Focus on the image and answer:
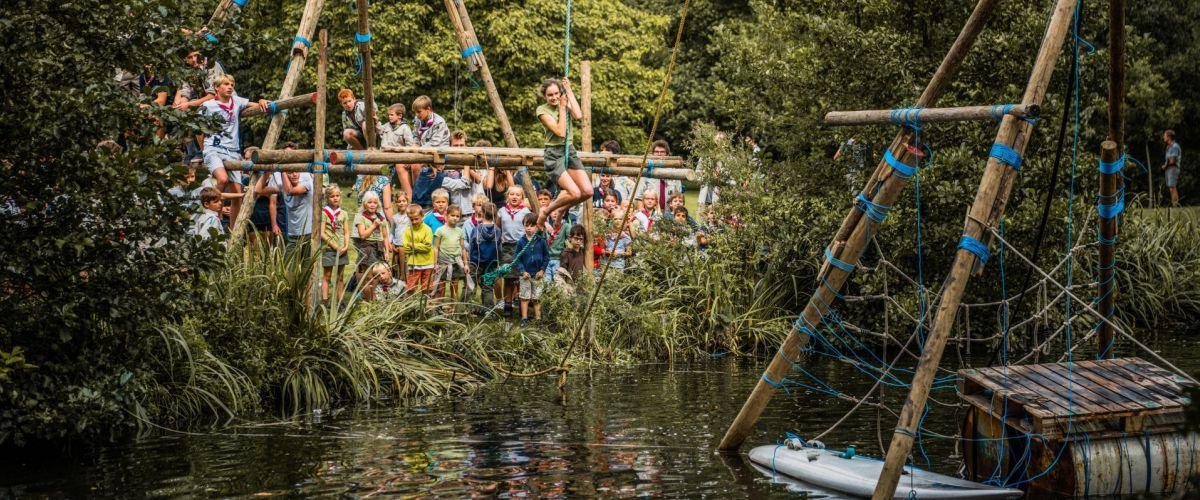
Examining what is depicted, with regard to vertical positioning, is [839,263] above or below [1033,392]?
above

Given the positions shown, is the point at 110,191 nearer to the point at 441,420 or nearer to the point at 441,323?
the point at 441,420

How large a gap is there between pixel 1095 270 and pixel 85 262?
40.0 feet

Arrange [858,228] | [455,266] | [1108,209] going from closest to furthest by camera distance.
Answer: [858,228]
[1108,209]
[455,266]

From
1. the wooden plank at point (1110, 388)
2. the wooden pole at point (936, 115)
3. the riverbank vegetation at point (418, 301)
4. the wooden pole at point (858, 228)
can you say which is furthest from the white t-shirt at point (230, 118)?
the wooden plank at point (1110, 388)

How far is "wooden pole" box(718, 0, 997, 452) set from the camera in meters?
8.80

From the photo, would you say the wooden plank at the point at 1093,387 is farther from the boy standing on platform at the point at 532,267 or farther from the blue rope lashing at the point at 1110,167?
the boy standing on platform at the point at 532,267

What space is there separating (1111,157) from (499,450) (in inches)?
186

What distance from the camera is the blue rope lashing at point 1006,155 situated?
809 cm

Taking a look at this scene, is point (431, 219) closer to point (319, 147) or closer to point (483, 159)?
point (483, 159)

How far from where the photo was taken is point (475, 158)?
48.0 feet

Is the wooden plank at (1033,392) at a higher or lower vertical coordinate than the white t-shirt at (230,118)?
lower

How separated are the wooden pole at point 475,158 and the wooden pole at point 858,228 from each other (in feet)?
15.3

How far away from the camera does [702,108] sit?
38.3 metres

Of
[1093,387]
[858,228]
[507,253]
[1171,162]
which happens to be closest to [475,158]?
[507,253]
